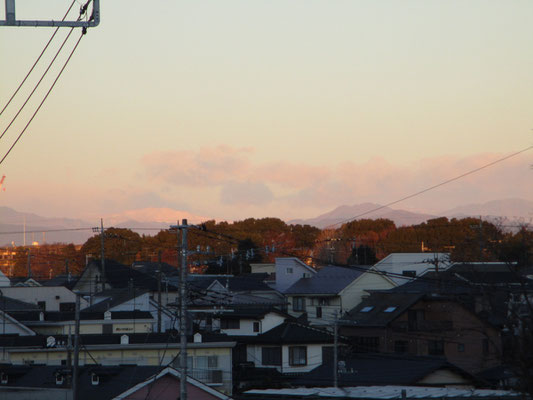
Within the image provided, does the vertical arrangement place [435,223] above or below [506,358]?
above

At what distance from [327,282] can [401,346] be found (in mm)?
14275

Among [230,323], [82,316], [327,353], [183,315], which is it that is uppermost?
[183,315]

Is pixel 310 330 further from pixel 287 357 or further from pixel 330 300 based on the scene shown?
pixel 330 300

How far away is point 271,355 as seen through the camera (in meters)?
36.5

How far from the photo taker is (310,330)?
121 ft

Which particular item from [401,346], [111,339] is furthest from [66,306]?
[401,346]

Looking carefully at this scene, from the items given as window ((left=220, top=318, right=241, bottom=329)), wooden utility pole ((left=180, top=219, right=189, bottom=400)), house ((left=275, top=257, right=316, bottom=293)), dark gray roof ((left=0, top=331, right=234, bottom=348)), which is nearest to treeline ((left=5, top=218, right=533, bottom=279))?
house ((left=275, top=257, right=316, bottom=293))

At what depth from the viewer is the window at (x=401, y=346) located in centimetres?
3784

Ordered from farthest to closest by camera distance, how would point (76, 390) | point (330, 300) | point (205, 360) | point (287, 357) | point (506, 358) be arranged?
point (330, 300) < point (287, 357) < point (205, 360) < point (76, 390) < point (506, 358)

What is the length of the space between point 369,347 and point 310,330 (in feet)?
11.1

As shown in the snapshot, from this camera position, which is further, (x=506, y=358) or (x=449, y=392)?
(x=449, y=392)

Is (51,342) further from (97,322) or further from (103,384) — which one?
(103,384)

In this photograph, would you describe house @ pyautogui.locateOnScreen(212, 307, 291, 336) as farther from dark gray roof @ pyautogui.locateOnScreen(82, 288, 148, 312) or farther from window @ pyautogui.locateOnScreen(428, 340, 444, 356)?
window @ pyautogui.locateOnScreen(428, 340, 444, 356)

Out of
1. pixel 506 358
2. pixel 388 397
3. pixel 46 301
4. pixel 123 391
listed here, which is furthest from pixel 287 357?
pixel 506 358
